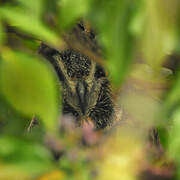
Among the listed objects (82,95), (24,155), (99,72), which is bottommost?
(24,155)

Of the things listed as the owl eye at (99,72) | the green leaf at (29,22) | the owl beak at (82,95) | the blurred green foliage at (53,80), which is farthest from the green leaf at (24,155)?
the owl eye at (99,72)

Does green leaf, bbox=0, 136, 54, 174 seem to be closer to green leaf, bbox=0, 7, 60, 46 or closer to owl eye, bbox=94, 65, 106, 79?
green leaf, bbox=0, 7, 60, 46

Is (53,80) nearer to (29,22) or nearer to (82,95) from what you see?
(29,22)

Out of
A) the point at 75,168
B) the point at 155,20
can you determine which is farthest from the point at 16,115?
the point at 155,20

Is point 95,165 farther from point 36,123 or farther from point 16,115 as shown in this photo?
point 36,123

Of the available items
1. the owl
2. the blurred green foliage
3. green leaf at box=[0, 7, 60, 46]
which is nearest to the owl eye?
the owl

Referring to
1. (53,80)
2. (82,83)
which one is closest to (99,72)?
(82,83)

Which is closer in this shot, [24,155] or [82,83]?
[24,155]
